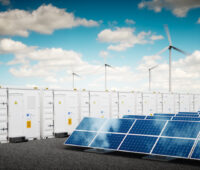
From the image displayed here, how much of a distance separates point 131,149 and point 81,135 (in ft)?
10.2

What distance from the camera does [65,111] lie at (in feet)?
61.4

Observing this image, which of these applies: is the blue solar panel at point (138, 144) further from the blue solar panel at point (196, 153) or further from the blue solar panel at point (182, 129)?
the blue solar panel at point (196, 153)

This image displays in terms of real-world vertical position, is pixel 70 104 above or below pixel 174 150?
above

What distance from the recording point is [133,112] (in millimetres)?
24156

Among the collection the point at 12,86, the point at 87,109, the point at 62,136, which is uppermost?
the point at 12,86

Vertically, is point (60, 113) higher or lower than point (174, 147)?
higher

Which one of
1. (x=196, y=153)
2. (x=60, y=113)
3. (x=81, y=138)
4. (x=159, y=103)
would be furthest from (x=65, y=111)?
(x=159, y=103)

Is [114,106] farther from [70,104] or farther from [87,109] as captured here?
[70,104]

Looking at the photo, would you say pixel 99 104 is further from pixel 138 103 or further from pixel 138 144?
pixel 138 144

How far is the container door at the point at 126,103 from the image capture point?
75.2ft

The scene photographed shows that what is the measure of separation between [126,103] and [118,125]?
422 inches

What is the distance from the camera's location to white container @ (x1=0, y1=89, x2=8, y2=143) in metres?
15.5

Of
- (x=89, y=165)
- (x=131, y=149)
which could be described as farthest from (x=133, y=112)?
(x=89, y=165)

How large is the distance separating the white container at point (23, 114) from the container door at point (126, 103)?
27.1ft
